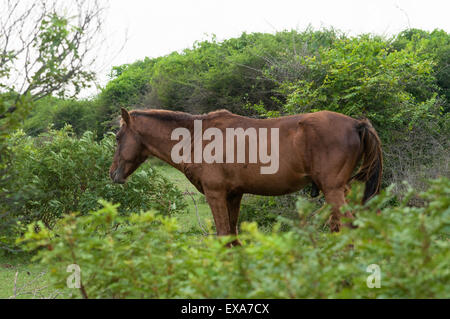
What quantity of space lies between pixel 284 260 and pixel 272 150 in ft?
9.04

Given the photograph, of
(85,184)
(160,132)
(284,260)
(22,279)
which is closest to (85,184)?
(85,184)

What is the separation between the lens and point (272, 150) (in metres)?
5.13

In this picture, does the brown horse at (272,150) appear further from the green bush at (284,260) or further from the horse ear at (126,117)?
the green bush at (284,260)

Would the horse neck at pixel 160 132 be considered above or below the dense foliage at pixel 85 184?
above

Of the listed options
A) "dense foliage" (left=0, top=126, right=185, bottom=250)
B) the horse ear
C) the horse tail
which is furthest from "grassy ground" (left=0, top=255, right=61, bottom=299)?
the horse tail

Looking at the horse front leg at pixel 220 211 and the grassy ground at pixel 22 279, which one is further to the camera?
the horse front leg at pixel 220 211

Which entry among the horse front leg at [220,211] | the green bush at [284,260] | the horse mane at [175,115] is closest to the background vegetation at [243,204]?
the green bush at [284,260]

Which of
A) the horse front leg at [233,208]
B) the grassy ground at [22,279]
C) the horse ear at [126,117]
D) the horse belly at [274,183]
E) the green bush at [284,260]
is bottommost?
the grassy ground at [22,279]

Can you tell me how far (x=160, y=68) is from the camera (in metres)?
22.8

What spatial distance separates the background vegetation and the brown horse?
75 cm

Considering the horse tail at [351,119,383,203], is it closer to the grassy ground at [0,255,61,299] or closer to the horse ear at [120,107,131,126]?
the horse ear at [120,107,131,126]

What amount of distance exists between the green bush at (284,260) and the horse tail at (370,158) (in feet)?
7.54

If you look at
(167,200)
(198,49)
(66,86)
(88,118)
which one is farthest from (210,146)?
(88,118)

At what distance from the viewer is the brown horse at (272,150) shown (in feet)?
16.1
